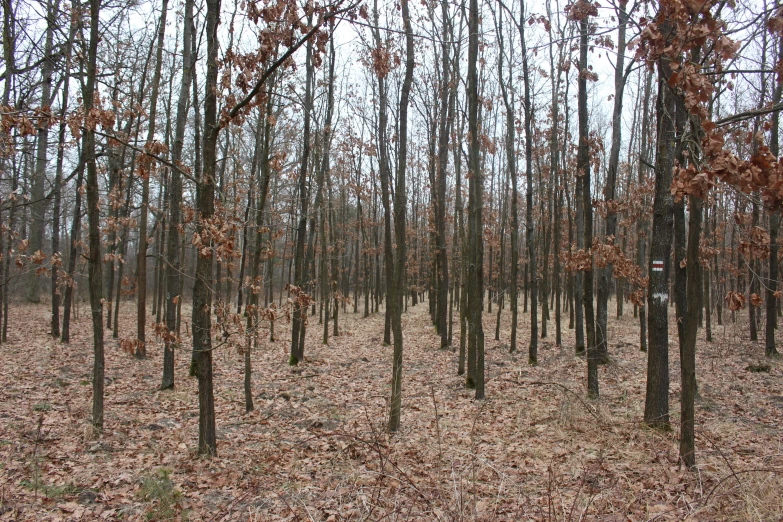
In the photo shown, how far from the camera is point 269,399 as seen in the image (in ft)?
29.4

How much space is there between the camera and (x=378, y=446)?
4516 millimetres

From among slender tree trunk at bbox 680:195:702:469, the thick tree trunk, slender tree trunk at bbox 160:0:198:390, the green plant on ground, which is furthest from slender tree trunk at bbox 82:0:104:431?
the thick tree trunk

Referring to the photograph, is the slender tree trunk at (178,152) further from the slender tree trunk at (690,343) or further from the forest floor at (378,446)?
the slender tree trunk at (690,343)

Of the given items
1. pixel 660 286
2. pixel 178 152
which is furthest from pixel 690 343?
pixel 178 152

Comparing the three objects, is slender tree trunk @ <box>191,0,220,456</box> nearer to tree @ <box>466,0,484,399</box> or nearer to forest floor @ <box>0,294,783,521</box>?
forest floor @ <box>0,294,783,521</box>

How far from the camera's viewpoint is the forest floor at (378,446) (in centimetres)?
416

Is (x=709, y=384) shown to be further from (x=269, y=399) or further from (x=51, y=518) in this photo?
(x=51, y=518)

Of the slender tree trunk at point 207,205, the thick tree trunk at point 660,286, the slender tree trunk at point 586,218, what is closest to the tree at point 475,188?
the slender tree trunk at point 586,218

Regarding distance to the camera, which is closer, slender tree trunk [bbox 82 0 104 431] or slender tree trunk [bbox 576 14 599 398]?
slender tree trunk [bbox 82 0 104 431]

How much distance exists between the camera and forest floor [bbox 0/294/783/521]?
13.7 ft

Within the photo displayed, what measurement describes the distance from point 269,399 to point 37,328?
1019 cm

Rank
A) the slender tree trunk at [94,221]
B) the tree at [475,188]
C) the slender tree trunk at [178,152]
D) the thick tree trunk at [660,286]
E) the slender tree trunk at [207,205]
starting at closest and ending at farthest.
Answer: the slender tree trunk at [207,205], the thick tree trunk at [660,286], the slender tree trunk at [94,221], the tree at [475,188], the slender tree trunk at [178,152]

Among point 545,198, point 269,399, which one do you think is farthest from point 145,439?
point 545,198

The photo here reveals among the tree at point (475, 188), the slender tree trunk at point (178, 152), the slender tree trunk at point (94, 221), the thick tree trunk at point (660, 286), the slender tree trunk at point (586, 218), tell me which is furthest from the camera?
the slender tree trunk at point (178, 152)
